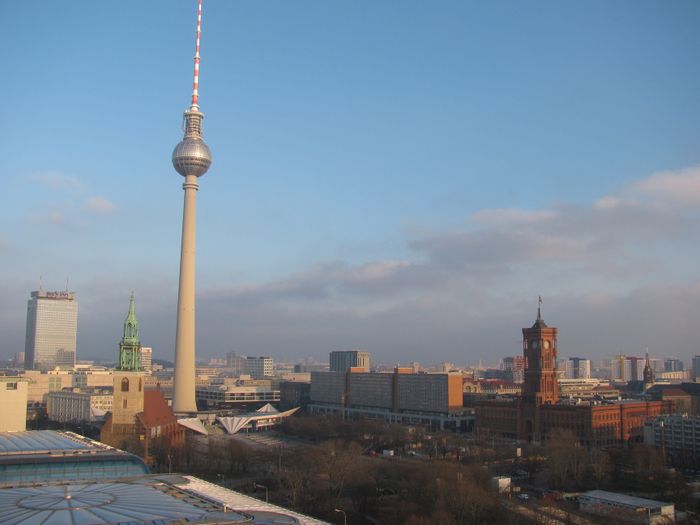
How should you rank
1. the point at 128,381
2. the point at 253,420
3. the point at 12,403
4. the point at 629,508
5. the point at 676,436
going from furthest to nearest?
the point at 253,420 → the point at 676,436 → the point at 128,381 → the point at 12,403 → the point at 629,508

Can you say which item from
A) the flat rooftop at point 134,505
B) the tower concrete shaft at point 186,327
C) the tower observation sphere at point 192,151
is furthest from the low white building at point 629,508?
the tower observation sphere at point 192,151

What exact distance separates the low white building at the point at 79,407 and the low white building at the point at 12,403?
1657 inches

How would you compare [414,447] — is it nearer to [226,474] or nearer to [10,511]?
[226,474]

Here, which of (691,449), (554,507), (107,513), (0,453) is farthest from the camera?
(691,449)

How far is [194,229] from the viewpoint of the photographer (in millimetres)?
110812

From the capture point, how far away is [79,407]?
4471 inches

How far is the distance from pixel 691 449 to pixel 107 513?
225ft

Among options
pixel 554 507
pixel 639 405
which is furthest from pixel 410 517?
pixel 639 405

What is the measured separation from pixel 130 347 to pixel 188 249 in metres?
41.5

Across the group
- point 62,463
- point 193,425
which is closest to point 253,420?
point 193,425

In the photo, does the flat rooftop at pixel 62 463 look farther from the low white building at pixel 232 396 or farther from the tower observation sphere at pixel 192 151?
the low white building at pixel 232 396

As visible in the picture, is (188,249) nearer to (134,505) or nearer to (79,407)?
(79,407)

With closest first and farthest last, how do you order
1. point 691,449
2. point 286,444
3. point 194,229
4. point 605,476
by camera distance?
1. point 605,476
2. point 691,449
3. point 286,444
4. point 194,229

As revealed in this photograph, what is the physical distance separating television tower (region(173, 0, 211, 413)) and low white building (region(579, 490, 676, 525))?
71567 millimetres
